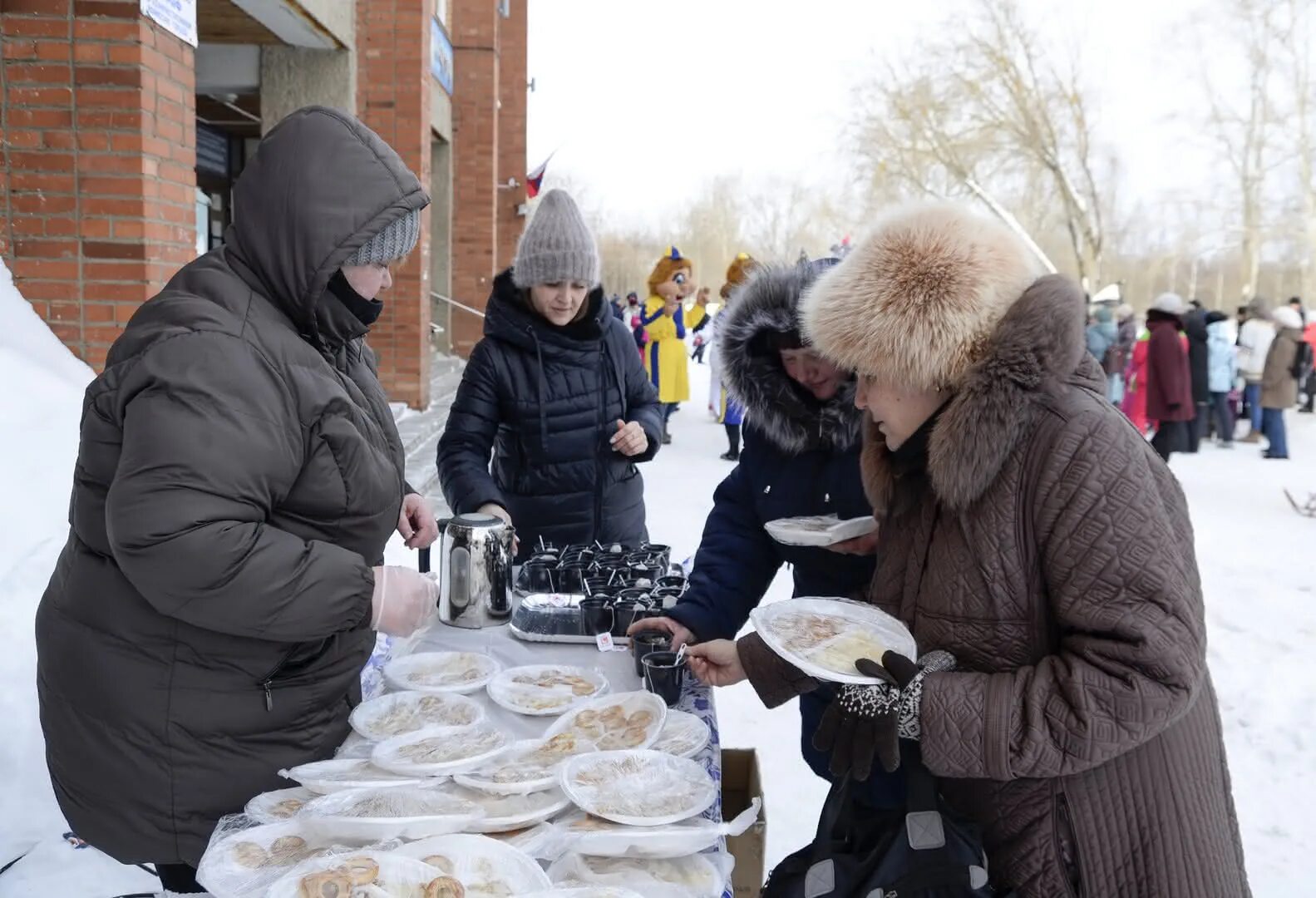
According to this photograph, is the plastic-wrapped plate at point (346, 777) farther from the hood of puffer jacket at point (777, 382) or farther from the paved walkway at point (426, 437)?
the paved walkway at point (426, 437)

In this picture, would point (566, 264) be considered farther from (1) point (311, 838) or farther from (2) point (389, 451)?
(1) point (311, 838)

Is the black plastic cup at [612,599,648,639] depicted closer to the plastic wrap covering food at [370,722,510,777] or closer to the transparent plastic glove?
the plastic wrap covering food at [370,722,510,777]

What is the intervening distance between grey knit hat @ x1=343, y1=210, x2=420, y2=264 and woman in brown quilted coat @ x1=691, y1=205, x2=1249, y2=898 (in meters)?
0.79

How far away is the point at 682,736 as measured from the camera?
1879 mm

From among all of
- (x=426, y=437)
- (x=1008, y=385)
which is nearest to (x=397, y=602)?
(x=1008, y=385)

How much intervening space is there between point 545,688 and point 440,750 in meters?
0.39

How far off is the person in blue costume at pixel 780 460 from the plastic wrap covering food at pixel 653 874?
773mm

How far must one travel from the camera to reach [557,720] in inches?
75.4

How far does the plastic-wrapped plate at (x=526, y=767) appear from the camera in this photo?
1627 mm

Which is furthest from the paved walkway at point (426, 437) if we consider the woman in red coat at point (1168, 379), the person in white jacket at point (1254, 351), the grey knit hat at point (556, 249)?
the person in white jacket at point (1254, 351)

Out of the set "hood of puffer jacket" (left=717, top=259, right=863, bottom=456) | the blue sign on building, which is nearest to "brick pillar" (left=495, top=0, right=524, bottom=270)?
the blue sign on building

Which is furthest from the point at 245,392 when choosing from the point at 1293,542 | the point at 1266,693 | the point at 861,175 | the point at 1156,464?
the point at 861,175

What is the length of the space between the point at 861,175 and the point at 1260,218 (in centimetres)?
1395

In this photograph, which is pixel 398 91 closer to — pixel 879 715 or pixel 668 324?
pixel 668 324
